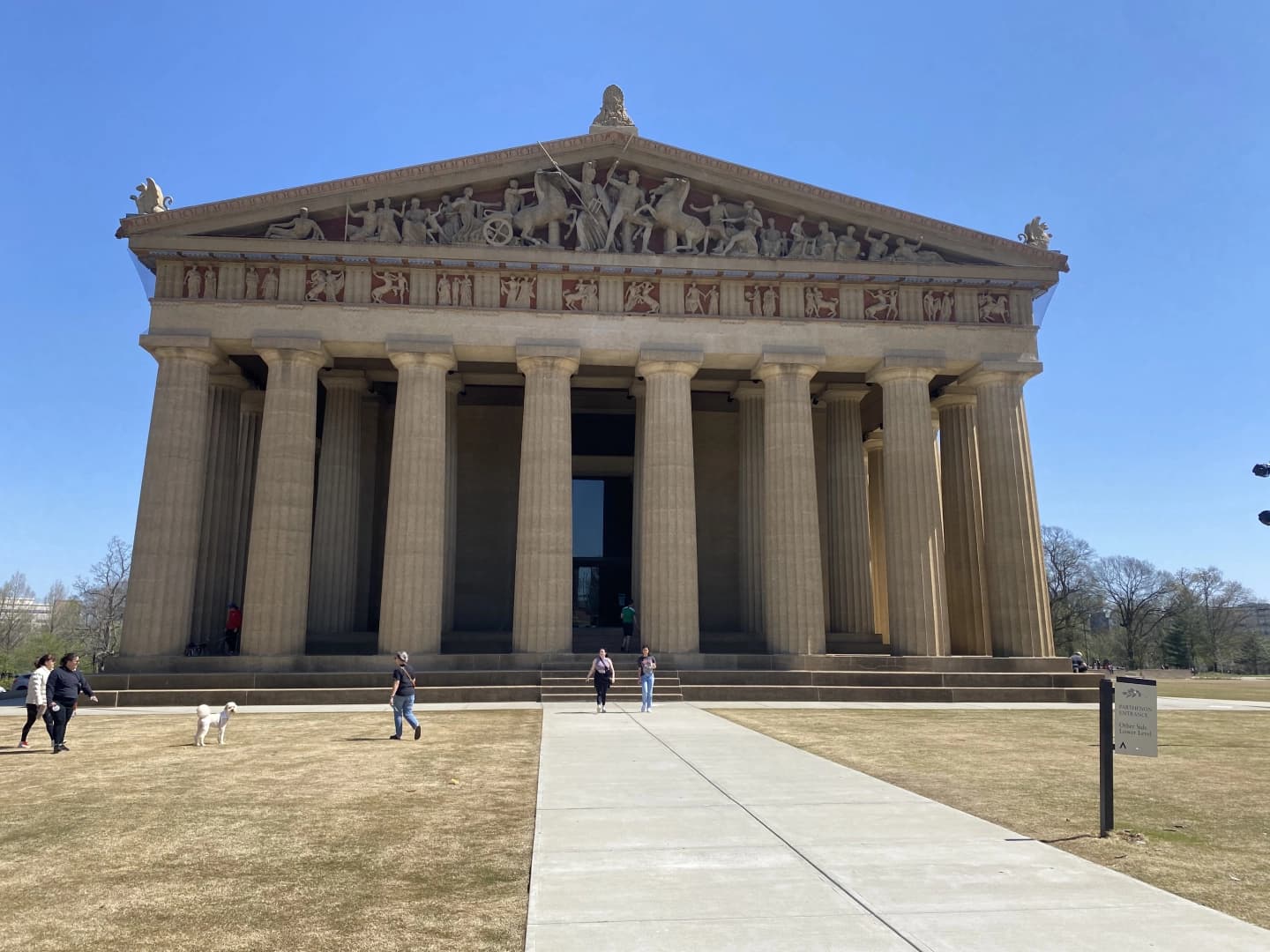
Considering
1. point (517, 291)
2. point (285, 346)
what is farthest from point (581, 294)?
point (285, 346)

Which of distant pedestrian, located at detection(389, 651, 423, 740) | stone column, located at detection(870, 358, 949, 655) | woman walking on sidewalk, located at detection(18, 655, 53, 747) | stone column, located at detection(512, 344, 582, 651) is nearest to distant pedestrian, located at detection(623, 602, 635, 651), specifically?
stone column, located at detection(512, 344, 582, 651)

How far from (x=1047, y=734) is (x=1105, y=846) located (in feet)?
32.8

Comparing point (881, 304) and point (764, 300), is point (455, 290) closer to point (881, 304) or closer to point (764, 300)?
point (764, 300)

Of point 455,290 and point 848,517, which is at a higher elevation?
point 455,290

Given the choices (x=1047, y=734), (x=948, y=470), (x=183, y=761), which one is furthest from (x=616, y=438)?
(x=183, y=761)

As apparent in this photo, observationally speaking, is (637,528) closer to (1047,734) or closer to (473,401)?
(473,401)

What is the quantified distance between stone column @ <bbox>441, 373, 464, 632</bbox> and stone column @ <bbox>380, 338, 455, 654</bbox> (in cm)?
362

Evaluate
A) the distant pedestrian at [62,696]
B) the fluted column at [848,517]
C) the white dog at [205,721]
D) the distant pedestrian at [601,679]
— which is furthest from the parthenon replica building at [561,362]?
the white dog at [205,721]

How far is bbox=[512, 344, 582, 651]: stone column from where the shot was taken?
91.2 feet

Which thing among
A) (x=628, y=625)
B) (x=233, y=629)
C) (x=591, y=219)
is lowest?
(x=233, y=629)

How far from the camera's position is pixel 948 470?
33500mm

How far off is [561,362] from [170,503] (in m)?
13.4

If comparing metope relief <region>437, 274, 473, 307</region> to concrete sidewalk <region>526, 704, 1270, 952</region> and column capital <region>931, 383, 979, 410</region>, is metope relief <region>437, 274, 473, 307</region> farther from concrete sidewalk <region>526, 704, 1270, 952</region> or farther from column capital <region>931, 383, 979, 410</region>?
concrete sidewalk <region>526, 704, 1270, 952</region>

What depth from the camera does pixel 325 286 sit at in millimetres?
29234
